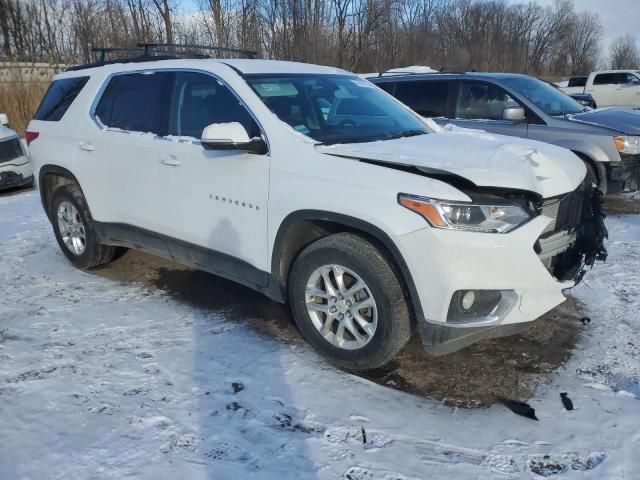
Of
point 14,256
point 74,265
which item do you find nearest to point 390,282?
point 74,265

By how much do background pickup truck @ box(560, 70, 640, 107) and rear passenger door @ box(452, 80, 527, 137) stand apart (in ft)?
47.2

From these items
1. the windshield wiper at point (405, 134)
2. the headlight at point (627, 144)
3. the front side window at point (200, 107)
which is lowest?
the headlight at point (627, 144)

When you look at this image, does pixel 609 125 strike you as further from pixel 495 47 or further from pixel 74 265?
pixel 495 47

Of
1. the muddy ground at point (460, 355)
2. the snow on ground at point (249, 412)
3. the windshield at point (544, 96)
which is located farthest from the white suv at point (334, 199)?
the windshield at point (544, 96)

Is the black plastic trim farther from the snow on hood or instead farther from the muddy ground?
the snow on hood

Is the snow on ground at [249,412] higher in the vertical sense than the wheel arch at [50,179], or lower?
lower

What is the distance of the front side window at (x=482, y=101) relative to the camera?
24.4 feet

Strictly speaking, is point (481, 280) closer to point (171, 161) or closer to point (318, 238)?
point (318, 238)

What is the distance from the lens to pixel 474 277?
285cm

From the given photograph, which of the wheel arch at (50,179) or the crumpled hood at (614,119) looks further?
the crumpled hood at (614,119)

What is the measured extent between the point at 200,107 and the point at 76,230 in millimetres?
2105

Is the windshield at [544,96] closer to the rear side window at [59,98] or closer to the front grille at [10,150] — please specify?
the rear side window at [59,98]

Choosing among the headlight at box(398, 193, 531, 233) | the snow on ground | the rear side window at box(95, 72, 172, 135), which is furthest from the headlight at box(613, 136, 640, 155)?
the rear side window at box(95, 72, 172, 135)

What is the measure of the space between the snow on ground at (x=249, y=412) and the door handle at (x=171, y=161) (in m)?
1.15
